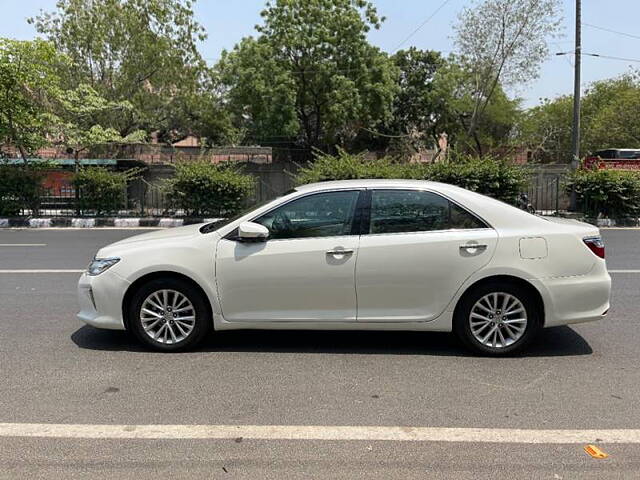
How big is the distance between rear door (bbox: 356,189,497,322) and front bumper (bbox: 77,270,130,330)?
213cm

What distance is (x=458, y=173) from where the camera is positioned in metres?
18.0

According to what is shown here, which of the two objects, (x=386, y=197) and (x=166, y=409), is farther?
(x=386, y=197)

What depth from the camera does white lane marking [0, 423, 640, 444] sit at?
3.58m

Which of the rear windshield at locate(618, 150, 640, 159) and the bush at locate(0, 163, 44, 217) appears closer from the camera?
the bush at locate(0, 163, 44, 217)

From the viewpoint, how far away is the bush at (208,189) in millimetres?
18594

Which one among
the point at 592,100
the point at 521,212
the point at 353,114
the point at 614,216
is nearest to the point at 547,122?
the point at 592,100

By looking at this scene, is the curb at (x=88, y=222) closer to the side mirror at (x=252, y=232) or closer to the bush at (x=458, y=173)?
the bush at (x=458, y=173)

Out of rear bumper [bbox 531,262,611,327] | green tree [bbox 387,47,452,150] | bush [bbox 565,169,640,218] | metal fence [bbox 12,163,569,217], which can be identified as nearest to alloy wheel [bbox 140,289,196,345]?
rear bumper [bbox 531,262,611,327]

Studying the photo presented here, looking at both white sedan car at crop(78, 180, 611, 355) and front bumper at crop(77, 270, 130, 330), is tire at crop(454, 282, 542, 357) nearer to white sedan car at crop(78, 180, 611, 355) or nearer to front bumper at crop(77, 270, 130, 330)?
white sedan car at crop(78, 180, 611, 355)

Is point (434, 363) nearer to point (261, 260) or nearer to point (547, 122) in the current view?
point (261, 260)

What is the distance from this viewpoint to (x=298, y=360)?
5043 mm

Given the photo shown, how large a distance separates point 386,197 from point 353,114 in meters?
24.1

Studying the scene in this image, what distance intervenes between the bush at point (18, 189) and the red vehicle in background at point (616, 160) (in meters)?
18.8

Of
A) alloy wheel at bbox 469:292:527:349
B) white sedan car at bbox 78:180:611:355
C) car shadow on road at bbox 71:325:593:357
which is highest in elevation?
white sedan car at bbox 78:180:611:355
